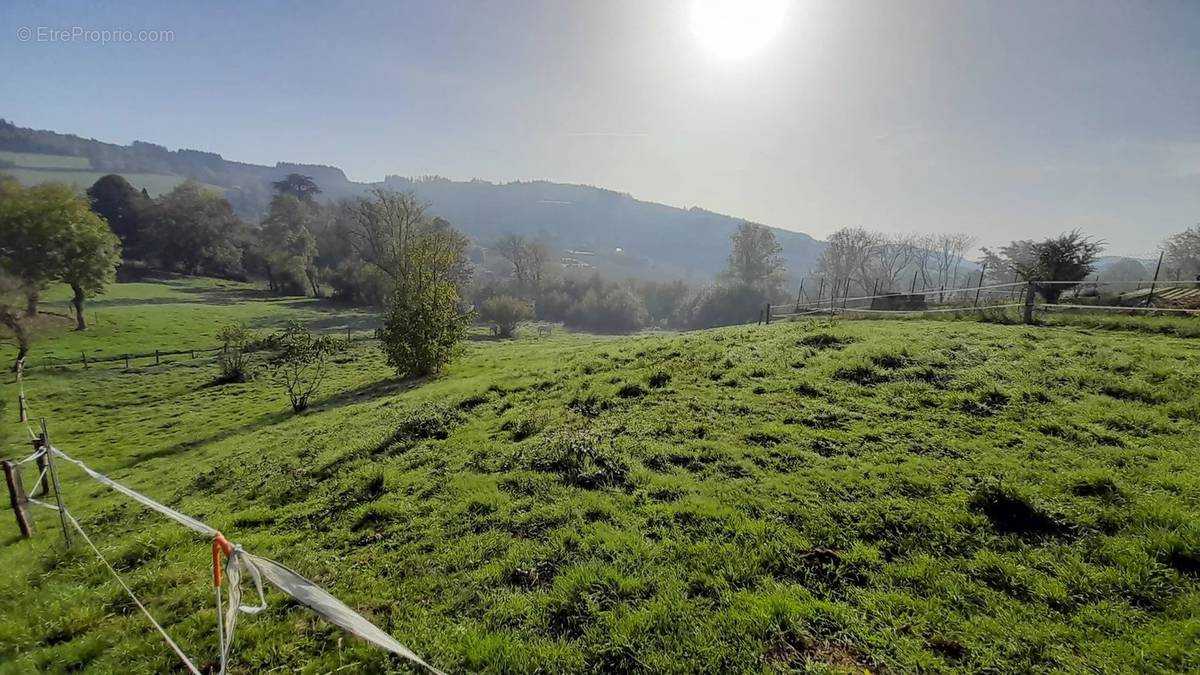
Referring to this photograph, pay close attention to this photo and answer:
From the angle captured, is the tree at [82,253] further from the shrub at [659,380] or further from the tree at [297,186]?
the tree at [297,186]

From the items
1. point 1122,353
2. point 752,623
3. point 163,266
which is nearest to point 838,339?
point 1122,353

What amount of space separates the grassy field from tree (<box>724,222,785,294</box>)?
74.5m

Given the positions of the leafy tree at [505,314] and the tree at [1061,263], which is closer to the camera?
the tree at [1061,263]

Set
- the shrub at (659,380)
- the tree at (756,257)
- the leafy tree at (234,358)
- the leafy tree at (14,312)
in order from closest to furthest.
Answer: the shrub at (659,380)
the leafy tree at (234,358)
the leafy tree at (14,312)
the tree at (756,257)

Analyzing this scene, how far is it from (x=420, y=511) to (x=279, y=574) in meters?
4.10

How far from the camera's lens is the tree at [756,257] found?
8512 centimetres

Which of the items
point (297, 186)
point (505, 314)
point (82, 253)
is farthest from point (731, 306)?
point (297, 186)

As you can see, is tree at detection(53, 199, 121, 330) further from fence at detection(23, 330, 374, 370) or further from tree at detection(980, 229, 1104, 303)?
tree at detection(980, 229, 1104, 303)

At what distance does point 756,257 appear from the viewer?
3354 inches

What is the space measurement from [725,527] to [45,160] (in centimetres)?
22937

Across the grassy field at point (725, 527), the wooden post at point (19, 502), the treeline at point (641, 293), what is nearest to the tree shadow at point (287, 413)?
the grassy field at point (725, 527)

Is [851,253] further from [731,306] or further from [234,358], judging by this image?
[234,358]

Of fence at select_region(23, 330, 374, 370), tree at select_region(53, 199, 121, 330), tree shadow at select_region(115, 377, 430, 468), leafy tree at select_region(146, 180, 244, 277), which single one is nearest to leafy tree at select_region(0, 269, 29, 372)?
fence at select_region(23, 330, 374, 370)

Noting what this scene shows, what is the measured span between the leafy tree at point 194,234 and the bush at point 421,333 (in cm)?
8033
